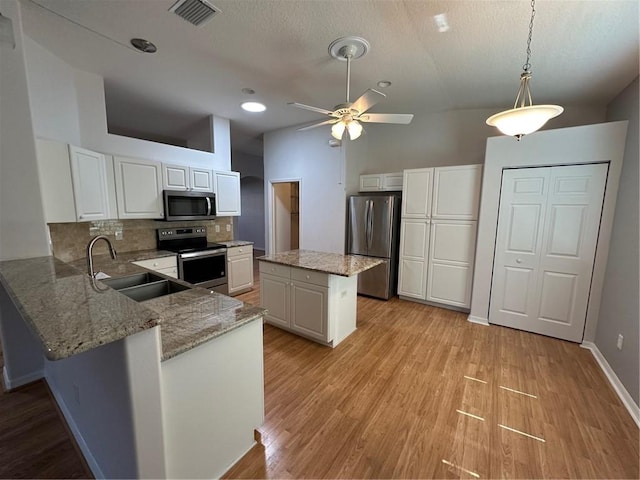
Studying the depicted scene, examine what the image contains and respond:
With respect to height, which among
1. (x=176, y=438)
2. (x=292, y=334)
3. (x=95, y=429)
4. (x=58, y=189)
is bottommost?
(x=292, y=334)

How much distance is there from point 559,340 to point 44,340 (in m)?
4.27

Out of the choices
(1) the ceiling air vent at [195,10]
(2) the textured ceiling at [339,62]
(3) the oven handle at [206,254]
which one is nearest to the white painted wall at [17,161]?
(2) the textured ceiling at [339,62]

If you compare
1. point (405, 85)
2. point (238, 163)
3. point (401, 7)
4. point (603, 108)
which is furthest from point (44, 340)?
point (238, 163)

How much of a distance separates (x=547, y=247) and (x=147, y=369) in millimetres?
3827

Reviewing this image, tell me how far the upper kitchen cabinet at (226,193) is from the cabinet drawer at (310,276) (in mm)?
2136

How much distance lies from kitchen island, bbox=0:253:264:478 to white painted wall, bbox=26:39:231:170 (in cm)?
157

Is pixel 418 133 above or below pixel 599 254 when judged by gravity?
above

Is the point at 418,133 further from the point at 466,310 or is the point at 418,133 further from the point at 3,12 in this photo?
the point at 3,12

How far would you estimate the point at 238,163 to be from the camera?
768cm

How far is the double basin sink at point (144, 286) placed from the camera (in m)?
2.00

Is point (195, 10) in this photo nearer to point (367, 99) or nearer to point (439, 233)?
point (367, 99)

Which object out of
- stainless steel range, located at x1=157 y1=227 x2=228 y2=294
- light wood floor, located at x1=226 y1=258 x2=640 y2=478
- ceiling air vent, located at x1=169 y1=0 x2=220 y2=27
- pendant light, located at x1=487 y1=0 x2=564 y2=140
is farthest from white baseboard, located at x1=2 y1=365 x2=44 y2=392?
pendant light, located at x1=487 y1=0 x2=564 y2=140

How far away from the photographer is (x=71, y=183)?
244 centimetres

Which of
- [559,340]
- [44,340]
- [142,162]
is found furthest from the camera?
[142,162]
